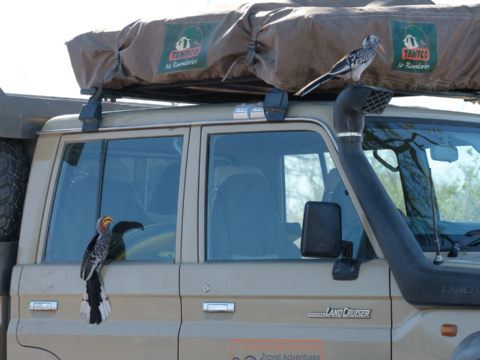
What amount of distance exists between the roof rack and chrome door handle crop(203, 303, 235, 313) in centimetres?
118

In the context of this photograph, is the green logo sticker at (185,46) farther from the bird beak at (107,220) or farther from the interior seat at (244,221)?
the bird beak at (107,220)

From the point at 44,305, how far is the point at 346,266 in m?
1.58

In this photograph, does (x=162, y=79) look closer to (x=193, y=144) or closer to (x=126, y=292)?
(x=193, y=144)

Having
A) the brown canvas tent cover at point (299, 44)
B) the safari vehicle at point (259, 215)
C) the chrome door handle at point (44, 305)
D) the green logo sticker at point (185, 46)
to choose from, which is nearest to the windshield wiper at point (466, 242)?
the safari vehicle at point (259, 215)

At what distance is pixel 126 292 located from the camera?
2875mm

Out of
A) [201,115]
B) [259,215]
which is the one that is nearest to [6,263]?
[201,115]

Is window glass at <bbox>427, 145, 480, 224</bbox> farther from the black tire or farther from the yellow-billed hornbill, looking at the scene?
the black tire

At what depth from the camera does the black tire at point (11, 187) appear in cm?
333

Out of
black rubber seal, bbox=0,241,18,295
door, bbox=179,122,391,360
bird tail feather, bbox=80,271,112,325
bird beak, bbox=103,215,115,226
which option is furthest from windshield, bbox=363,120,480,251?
black rubber seal, bbox=0,241,18,295

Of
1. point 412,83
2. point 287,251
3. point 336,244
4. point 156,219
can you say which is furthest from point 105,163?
point 412,83

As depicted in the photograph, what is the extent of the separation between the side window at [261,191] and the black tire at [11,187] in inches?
48.8

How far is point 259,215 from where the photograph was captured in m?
2.81

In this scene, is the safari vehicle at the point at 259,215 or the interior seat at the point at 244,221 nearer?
the safari vehicle at the point at 259,215

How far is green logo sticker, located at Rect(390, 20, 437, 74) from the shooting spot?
2941 millimetres
